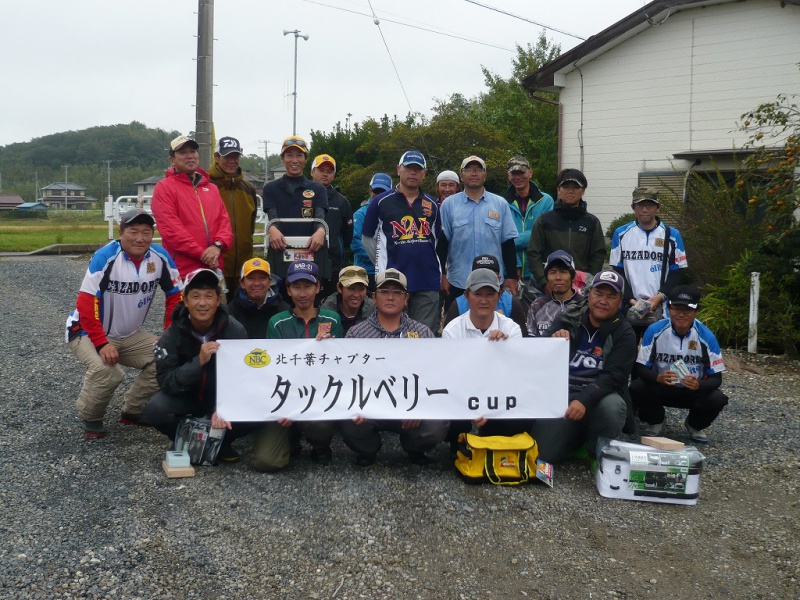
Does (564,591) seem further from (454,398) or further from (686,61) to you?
(686,61)

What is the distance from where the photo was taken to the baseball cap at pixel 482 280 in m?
5.30

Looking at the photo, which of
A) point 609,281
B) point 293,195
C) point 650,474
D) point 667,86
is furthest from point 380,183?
point 667,86

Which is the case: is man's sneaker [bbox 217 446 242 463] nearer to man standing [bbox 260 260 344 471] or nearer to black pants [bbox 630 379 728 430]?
man standing [bbox 260 260 344 471]

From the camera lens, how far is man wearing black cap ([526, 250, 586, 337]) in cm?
581

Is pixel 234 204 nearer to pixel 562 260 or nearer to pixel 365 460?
pixel 365 460

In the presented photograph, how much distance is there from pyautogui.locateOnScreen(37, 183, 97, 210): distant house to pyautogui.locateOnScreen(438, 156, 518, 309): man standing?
104 metres

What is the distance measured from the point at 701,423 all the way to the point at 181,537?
13.5 ft

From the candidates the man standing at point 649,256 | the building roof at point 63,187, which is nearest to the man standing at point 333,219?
the man standing at point 649,256

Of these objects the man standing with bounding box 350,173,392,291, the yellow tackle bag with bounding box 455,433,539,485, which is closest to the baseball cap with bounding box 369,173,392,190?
the man standing with bounding box 350,173,392,291

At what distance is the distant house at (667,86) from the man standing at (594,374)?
32.3 feet

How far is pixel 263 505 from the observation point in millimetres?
4676

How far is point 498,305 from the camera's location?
6.00 metres

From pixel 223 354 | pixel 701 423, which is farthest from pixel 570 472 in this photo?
pixel 223 354

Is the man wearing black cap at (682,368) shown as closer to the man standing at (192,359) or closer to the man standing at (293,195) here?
the man standing at (293,195)
